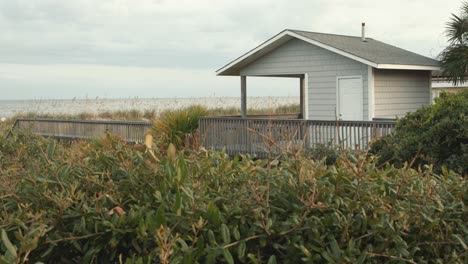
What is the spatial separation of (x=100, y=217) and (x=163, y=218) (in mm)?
332

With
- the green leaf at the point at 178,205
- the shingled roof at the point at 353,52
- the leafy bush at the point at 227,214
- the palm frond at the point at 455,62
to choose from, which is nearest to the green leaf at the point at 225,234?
the leafy bush at the point at 227,214

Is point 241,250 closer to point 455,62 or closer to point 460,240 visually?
point 460,240

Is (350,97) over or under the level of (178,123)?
over

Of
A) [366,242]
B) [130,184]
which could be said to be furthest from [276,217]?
[130,184]

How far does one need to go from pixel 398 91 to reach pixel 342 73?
2094mm

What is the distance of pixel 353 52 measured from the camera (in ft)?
60.6

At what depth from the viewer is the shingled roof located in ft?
Answer: 60.2

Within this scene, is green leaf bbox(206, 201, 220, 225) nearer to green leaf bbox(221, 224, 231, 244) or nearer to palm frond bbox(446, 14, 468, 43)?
green leaf bbox(221, 224, 231, 244)

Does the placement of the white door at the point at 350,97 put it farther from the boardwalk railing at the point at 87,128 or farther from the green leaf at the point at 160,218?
the green leaf at the point at 160,218

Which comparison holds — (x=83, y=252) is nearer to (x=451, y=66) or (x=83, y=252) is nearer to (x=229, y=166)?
(x=229, y=166)

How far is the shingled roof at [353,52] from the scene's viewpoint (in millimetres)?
18359

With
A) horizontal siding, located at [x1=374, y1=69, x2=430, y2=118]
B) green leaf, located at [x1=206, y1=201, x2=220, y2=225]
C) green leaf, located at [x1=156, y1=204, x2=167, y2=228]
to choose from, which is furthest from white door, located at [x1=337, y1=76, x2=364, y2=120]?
green leaf, located at [x1=156, y1=204, x2=167, y2=228]

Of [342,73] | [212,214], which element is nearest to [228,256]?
[212,214]

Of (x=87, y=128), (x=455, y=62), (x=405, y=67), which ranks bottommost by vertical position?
(x=87, y=128)
